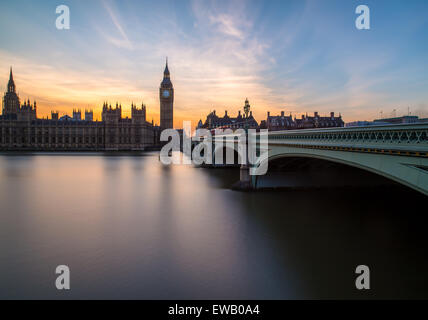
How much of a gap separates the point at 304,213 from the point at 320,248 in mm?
5861

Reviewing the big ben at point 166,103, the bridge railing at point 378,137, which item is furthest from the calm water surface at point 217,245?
the big ben at point 166,103

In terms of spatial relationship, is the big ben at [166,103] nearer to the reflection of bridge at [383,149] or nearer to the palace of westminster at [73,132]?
the palace of westminster at [73,132]

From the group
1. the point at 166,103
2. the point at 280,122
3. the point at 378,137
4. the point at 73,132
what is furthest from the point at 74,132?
the point at 378,137

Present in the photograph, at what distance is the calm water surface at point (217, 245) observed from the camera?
963cm

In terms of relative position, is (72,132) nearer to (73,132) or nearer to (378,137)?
(73,132)

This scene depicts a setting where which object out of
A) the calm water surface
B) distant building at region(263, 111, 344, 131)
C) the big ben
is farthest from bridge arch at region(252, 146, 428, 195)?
the big ben

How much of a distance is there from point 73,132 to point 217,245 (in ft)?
412

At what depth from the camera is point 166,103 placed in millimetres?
160125

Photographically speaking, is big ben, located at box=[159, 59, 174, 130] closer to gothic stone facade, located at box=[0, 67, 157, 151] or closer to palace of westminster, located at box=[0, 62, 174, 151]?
palace of westminster, located at box=[0, 62, 174, 151]

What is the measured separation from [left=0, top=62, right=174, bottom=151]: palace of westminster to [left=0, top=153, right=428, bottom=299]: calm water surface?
4079 inches

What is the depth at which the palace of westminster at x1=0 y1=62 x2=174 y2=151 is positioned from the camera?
119188 millimetres

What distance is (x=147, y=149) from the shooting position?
129 metres
